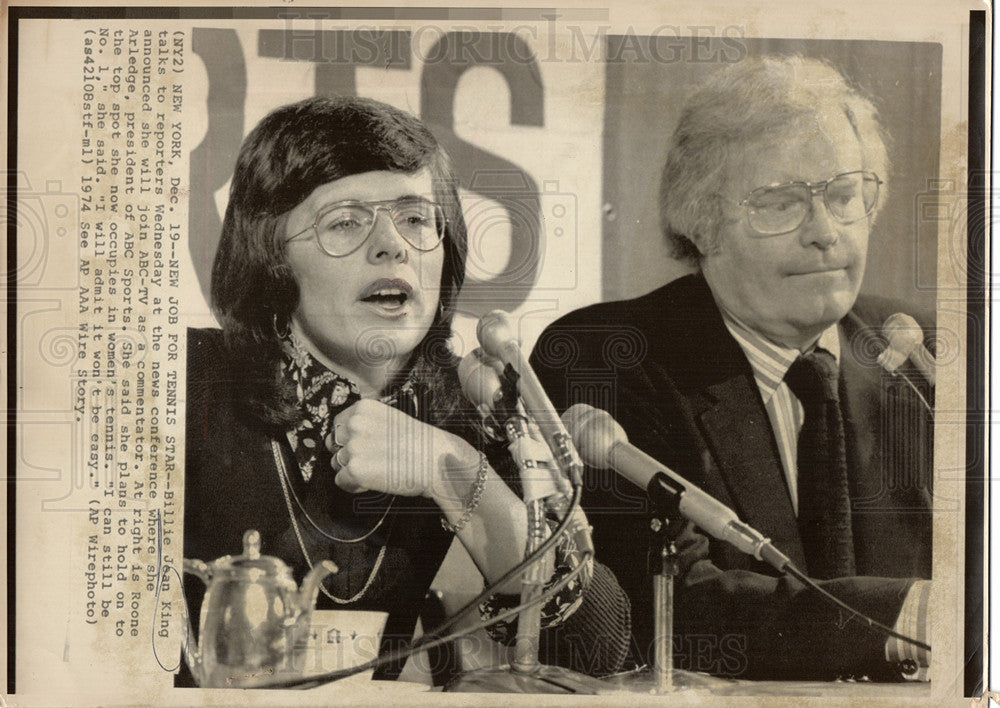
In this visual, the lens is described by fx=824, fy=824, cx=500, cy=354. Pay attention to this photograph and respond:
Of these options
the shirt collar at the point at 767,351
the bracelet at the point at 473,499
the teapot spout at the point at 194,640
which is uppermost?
the shirt collar at the point at 767,351

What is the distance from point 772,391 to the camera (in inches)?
71.7

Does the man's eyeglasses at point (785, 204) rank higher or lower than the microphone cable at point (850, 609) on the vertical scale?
higher

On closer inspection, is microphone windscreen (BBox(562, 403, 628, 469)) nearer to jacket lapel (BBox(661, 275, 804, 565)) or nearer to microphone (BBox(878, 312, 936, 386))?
jacket lapel (BBox(661, 275, 804, 565))

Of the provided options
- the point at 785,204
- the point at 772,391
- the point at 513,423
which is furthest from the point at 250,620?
the point at 785,204

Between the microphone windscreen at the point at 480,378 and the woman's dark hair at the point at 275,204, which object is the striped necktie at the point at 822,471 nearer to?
the microphone windscreen at the point at 480,378

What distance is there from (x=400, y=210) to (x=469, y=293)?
0.76 ft

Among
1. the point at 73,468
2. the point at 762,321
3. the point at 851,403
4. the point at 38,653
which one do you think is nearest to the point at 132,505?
the point at 73,468

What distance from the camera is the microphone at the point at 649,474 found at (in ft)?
5.80

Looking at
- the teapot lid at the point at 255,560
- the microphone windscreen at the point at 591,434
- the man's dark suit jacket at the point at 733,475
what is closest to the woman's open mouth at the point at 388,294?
the man's dark suit jacket at the point at 733,475

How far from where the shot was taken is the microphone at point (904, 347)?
1.82m

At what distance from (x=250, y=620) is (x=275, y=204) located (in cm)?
90

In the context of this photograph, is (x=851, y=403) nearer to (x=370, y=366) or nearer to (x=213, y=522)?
(x=370, y=366)

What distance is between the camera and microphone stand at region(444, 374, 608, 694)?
177cm

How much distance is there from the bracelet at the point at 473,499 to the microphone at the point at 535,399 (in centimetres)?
15
